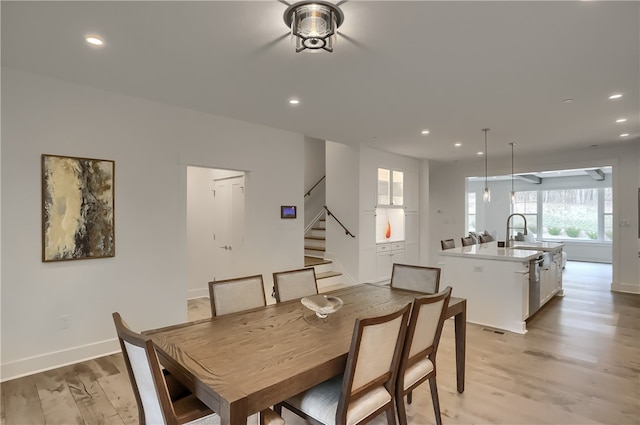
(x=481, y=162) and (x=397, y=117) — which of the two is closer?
(x=397, y=117)

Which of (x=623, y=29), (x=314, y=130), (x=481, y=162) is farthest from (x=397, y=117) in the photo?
(x=481, y=162)

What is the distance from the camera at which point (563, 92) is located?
10.9 ft

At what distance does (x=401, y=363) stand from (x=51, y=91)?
377 cm

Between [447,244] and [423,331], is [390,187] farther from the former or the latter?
[423,331]

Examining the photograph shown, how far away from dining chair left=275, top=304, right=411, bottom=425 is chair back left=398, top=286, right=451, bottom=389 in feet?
0.30

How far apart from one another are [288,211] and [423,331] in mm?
3398

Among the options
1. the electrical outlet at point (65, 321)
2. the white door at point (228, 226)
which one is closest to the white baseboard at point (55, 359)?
the electrical outlet at point (65, 321)

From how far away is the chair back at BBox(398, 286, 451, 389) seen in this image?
1.84m

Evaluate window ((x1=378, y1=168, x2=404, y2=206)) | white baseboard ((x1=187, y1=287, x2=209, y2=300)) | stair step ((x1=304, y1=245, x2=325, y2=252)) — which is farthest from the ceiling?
stair step ((x1=304, y1=245, x2=325, y2=252))

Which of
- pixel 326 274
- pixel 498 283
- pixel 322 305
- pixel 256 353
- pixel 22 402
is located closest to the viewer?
pixel 256 353

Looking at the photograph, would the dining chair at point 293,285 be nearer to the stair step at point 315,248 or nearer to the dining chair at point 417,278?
the dining chair at point 417,278

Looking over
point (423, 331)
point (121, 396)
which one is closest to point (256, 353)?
point (423, 331)

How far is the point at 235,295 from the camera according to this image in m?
2.41

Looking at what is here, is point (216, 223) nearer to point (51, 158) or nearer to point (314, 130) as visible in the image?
point (314, 130)
